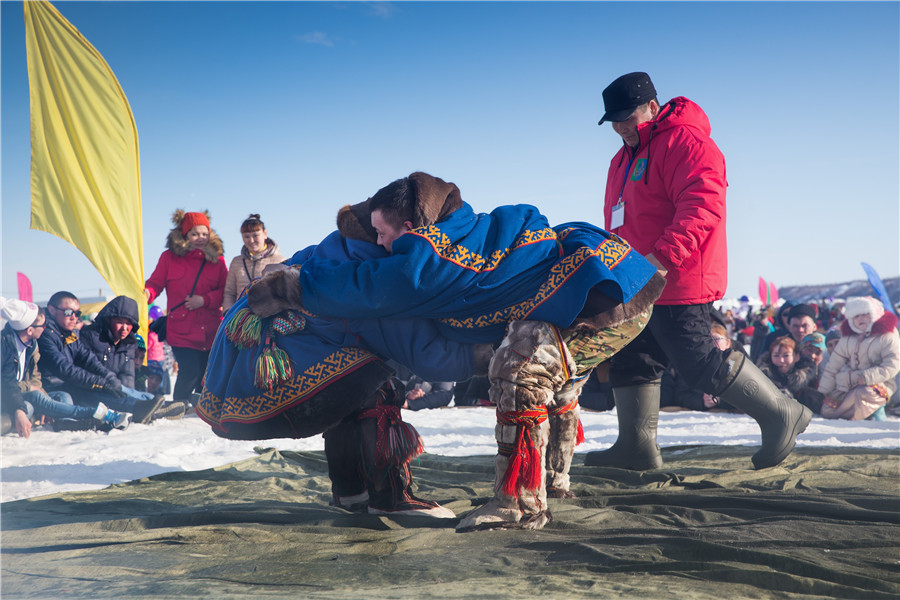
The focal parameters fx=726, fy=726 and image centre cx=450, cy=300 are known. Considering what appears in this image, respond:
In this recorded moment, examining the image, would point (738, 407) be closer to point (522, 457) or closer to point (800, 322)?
point (522, 457)

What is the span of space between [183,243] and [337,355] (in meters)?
4.21

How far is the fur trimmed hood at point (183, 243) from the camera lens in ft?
20.1

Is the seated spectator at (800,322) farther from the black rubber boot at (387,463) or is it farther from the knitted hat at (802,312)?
the black rubber boot at (387,463)

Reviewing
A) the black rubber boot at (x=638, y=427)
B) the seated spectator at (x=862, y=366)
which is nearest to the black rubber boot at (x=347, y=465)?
the black rubber boot at (x=638, y=427)

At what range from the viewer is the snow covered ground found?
360 centimetres

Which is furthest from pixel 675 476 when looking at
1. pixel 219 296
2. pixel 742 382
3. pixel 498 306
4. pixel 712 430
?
pixel 219 296

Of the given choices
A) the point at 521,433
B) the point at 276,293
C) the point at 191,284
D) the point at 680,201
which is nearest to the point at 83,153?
the point at 191,284

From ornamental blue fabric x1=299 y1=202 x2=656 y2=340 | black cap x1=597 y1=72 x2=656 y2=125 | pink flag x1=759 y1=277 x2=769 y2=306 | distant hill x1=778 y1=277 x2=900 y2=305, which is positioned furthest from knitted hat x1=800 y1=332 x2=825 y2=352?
distant hill x1=778 y1=277 x2=900 y2=305

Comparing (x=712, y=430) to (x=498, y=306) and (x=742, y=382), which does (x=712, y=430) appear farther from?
(x=498, y=306)

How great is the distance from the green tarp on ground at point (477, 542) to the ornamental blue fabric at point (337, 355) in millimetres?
402

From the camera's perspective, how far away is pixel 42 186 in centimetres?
593

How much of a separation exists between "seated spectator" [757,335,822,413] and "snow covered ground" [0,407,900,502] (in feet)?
1.75

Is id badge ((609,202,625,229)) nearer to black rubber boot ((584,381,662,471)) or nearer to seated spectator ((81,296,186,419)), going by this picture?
black rubber boot ((584,381,662,471))

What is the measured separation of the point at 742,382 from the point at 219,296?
4429 mm
